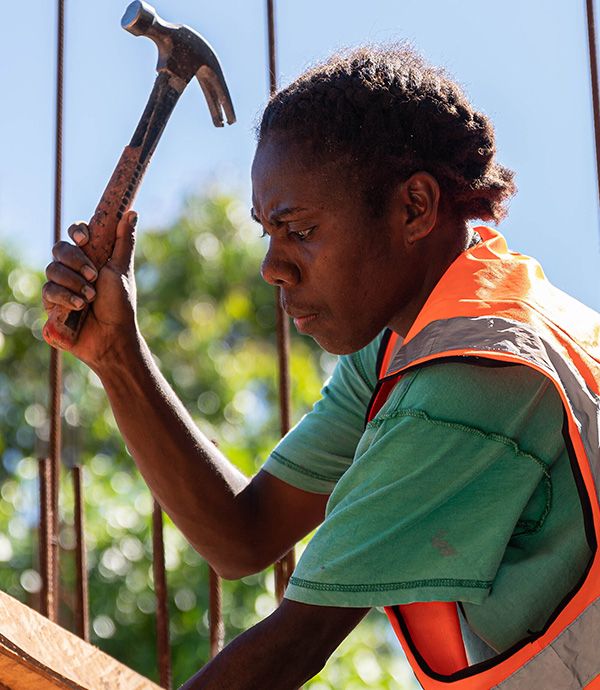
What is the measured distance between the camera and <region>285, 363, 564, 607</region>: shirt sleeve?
1.73 m

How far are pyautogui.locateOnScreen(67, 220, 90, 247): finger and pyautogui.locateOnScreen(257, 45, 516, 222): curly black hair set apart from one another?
43cm

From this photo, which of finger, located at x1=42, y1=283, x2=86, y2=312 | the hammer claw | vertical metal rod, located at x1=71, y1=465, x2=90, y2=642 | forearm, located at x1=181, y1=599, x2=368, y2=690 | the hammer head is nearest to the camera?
forearm, located at x1=181, y1=599, x2=368, y2=690

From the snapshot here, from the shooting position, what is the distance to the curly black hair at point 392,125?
206cm

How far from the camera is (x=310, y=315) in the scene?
7.04 ft

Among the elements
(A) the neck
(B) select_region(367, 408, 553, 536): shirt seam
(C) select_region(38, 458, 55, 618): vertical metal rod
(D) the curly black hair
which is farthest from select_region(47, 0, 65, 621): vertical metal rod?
(B) select_region(367, 408, 553, 536): shirt seam

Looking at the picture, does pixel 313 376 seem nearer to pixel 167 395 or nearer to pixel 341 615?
pixel 167 395

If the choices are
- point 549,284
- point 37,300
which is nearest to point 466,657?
point 549,284

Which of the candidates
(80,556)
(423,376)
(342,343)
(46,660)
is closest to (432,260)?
(342,343)

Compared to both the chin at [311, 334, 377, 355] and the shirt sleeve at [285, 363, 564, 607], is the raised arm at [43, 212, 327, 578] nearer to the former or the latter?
the chin at [311, 334, 377, 355]

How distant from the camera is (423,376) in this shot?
1.82 metres

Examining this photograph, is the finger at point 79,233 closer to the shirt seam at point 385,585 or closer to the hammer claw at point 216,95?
the hammer claw at point 216,95

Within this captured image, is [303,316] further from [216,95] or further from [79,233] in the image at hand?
[216,95]

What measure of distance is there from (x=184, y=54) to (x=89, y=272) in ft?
1.58

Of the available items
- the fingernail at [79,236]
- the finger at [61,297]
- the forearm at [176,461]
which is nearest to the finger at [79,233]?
the fingernail at [79,236]
